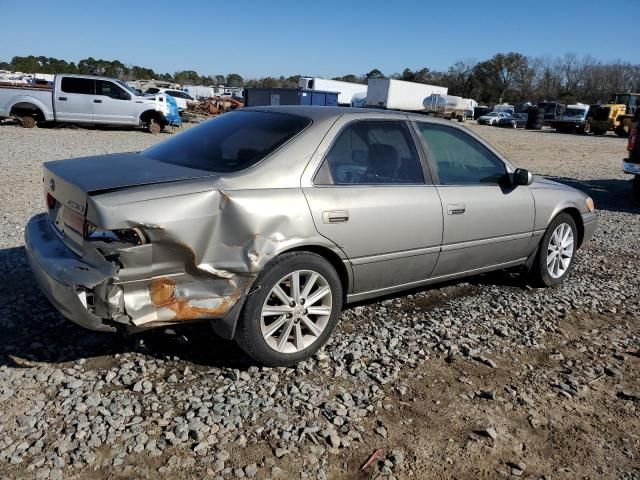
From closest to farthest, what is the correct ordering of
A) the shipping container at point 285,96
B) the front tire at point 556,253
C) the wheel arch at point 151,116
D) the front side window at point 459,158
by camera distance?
1. the front side window at point 459,158
2. the front tire at point 556,253
3. the wheel arch at point 151,116
4. the shipping container at point 285,96

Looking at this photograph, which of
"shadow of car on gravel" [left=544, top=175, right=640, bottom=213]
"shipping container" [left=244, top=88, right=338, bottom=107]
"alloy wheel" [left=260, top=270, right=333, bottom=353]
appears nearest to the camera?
"alloy wheel" [left=260, top=270, right=333, bottom=353]

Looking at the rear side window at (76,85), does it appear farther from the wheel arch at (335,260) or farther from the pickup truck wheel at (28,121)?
the wheel arch at (335,260)

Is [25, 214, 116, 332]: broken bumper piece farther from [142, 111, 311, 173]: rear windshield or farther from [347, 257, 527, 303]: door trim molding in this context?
[347, 257, 527, 303]: door trim molding

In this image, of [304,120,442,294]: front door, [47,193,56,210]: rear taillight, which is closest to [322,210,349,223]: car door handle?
[304,120,442,294]: front door

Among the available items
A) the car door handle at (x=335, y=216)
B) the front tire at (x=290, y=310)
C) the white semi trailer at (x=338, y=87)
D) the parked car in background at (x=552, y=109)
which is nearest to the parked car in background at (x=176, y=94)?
the white semi trailer at (x=338, y=87)

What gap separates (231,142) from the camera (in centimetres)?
355

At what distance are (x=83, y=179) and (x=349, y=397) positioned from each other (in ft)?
6.43

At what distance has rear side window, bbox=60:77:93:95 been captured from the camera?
1770cm

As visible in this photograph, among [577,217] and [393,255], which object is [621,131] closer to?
[577,217]

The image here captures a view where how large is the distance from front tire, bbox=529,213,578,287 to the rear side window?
17.1m

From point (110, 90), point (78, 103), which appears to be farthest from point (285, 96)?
point (78, 103)

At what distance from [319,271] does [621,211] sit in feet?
27.8

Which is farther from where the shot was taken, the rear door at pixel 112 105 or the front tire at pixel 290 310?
the rear door at pixel 112 105

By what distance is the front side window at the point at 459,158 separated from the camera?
4133 millimetres
